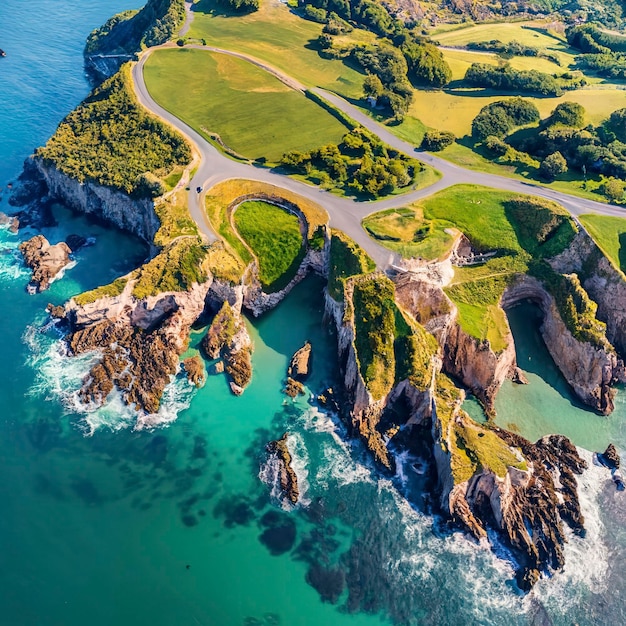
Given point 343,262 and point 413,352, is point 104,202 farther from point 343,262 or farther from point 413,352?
point 413,352

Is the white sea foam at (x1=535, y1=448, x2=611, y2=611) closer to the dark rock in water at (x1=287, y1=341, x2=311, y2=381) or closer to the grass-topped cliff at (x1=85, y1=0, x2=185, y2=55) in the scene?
the dark rock in water at (x1=287, y1=341, x2=311, y2=381)

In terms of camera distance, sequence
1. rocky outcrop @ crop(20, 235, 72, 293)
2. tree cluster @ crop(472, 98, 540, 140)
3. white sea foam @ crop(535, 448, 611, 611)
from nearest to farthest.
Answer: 1. white sea foam @ crop(535, 448, 611, 611)
2. rocky outcrop @ crop(20, 235, 72, 293)
3. tree cluster @ crop(472, 98, 540, 140)

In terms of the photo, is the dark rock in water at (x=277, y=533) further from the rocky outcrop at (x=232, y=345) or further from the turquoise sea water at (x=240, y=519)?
the rocky outcrop at (x=232, y=345)

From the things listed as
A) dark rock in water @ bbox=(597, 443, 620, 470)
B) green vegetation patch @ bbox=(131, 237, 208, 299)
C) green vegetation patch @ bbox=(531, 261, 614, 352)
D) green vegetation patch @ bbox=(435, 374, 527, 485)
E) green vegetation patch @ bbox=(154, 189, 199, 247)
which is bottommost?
dark rock in water @ bbox=(597, 443, 620, 470)

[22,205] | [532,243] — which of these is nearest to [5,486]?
[22,205]

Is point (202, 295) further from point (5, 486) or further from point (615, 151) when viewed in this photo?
point (615, 151)

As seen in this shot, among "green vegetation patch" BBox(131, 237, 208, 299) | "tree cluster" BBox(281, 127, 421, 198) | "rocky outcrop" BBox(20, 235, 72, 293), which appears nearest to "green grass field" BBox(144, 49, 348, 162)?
"tree cluster" BBox(281, 127, 421, 198)

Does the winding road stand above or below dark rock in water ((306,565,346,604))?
above
